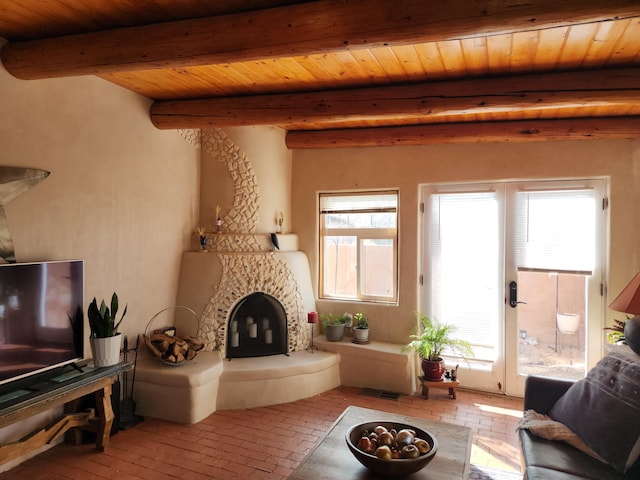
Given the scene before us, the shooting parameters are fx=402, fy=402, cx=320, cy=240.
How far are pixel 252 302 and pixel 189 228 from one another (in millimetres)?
1035

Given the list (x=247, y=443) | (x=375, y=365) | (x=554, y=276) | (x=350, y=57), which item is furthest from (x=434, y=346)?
(x=350, y=57)

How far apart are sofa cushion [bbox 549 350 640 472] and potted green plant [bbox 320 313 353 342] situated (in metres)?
2.35

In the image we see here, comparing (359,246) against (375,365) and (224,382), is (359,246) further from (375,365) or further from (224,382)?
(224,382)

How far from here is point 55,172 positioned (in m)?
2.88

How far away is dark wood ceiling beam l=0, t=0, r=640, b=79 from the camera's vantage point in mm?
1713

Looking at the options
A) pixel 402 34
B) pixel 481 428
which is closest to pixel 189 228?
pixel 402 34

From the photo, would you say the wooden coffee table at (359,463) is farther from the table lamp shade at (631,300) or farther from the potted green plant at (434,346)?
the potted green plant at (434,346)

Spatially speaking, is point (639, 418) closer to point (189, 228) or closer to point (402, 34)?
point (402, 34)

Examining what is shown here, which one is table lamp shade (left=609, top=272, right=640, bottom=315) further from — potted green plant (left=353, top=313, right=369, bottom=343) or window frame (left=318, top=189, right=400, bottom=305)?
potted green plant (left=353, top=313, right=369, bottom=343)

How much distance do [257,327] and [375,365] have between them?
4.34ft

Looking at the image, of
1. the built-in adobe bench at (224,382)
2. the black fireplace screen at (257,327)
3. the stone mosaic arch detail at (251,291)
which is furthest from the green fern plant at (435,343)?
the black fireplace screen at (257,327)

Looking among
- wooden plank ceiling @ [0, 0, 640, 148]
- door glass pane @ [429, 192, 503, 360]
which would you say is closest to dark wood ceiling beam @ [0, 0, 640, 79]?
wooden plank ceiling @ [0, 0, 640, 148]

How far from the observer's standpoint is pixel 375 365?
4.25 m

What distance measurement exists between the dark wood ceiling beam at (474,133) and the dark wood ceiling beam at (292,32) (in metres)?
2.30
